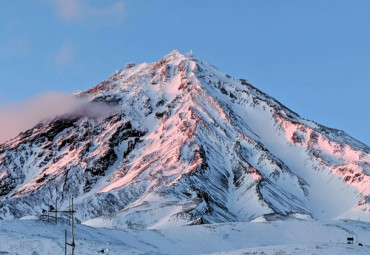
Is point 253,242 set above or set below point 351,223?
below

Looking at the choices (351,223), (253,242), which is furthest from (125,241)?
(351,223)

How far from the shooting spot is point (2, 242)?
86.9 metres

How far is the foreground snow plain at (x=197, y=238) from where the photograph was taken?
82562mm

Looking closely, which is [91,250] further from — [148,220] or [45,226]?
[148,220]

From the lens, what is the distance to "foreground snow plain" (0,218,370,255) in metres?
82.6

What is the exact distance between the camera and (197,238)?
415ft

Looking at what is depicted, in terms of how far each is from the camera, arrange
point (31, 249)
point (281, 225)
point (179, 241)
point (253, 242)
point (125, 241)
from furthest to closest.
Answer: point (281, 225) < point (253, 242) < point (179, 241) < point (125, 241) < point (31, 249)

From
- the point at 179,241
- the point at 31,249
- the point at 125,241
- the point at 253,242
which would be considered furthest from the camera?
the point at 253,242

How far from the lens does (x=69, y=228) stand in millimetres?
111875

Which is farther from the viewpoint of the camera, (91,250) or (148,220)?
(148,220)

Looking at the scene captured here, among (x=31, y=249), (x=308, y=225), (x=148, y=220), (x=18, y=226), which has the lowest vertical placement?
(x=31, y=249)

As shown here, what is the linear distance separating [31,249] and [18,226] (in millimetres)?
22274

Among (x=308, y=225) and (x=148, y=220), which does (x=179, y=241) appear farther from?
(x=148, y=220)

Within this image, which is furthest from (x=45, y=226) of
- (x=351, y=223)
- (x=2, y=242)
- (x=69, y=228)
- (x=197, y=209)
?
(x=197, y=209)
